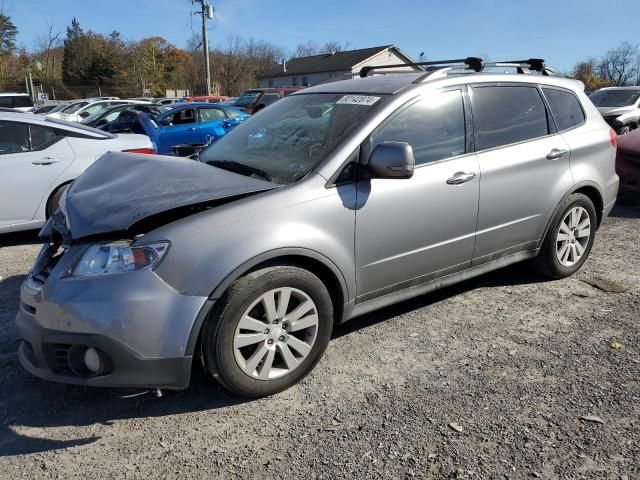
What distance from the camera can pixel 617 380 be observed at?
3084 millimetres

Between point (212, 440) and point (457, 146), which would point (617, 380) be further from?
point (212, 440)

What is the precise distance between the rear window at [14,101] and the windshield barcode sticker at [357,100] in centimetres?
2102

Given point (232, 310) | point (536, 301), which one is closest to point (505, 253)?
point (536, 301)

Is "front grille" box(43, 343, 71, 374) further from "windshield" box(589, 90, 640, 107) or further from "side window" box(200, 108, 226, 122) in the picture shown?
"windshield" box(589, 90, 640, 107)

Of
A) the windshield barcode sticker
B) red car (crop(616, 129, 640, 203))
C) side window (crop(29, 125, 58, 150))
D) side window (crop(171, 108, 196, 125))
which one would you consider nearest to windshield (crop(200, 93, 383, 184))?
the windshield barcode sticker

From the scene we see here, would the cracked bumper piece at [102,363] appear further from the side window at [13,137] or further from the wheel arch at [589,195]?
the side window at [13,137]

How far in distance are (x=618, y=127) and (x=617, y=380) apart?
11.2 m

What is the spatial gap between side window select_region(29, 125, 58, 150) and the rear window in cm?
1739

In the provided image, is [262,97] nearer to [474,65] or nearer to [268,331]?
[474,65]

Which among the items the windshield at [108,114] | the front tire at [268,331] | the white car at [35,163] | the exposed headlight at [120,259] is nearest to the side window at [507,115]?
the front tire at [268,331]

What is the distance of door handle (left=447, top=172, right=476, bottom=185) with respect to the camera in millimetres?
3553

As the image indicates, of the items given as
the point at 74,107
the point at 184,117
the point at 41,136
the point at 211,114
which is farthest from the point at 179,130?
the point at 74,107

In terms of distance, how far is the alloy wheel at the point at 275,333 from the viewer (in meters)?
2.81

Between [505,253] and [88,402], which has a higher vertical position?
[505,253]
